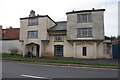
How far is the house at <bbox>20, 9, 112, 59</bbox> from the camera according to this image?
18973mm

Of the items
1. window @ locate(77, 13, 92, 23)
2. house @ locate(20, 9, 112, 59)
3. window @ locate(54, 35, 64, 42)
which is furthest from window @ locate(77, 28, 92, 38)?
window @ locate(54, 35, 64, 42)

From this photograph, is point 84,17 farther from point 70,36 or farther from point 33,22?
point 33,22

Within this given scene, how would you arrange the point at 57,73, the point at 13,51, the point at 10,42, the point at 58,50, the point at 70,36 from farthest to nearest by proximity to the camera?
the point at 10,42 → the point at 13,51 → the point at 58,50 → the point at 70,36 → the point at 57,73

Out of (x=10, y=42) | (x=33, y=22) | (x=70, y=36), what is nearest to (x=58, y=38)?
(x=70, y=36)

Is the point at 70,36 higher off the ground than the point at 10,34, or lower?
lower

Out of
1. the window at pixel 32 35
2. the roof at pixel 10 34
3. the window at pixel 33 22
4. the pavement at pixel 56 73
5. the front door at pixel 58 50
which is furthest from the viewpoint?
the roof at pixel 10 34

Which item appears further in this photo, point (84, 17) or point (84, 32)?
point (84, 17)

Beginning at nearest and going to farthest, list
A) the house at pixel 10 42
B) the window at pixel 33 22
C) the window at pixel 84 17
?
the window at pixel 84 17 < the window at pixel 33 22 < the house at pixel 10 42

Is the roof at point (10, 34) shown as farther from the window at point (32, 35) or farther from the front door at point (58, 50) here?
the front door at point (58, 50)

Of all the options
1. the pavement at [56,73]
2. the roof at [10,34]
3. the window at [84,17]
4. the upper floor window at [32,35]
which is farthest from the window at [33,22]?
the pavement at [56,73]

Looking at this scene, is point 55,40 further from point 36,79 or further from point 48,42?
point 36,79

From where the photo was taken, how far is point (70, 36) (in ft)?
65.4

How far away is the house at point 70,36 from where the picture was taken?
62.2 feet

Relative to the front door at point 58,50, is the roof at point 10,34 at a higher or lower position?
higher
